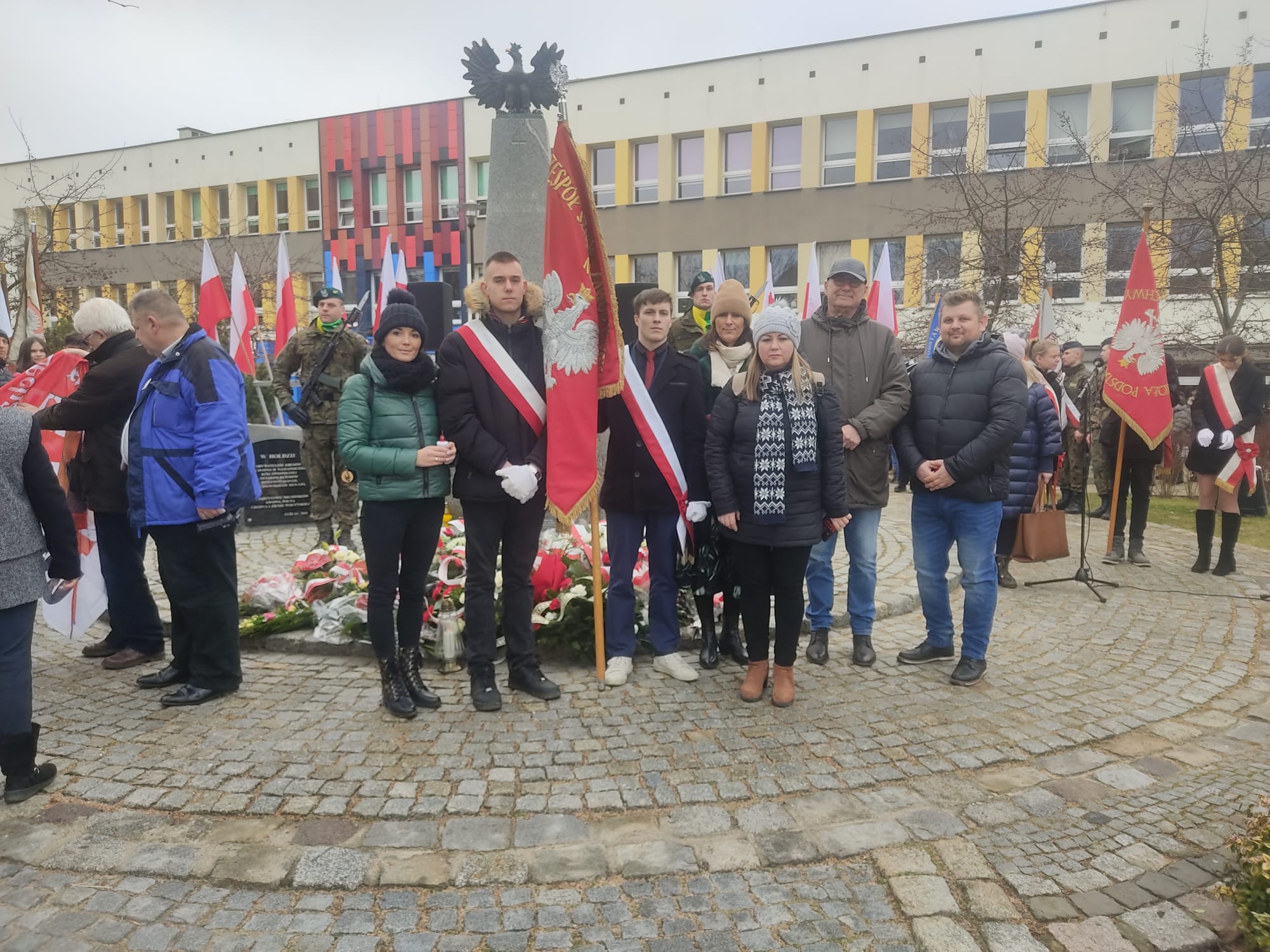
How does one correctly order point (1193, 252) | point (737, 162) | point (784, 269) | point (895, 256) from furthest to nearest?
point (737, 162)
point (784, 269)
point (895, 256)
point (1193, 252)

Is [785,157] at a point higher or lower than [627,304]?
higher

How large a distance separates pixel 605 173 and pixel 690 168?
9.72ft

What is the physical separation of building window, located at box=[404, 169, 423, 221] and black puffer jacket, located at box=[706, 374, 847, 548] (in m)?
29.4

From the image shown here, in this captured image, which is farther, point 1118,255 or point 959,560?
point 1118,255

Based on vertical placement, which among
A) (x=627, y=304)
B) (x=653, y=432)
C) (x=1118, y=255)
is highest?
(x=1118, y=255)

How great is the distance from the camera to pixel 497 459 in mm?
3973

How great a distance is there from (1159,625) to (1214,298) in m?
8.22

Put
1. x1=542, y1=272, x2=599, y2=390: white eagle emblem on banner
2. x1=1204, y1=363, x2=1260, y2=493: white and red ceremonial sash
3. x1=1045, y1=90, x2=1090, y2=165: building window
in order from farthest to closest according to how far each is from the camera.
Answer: x1=1045, y1=90, x2=1090, y2=165: building window
x1=1204, y1=363, x2=1260, y2=493: white and red ceremonial sash
x1=542, y1=272, x2=599, y2=390: white eagle emblem on banner

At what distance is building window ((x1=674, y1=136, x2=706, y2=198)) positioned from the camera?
2708 cm

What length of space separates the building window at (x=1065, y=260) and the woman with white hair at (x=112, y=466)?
16274 mm

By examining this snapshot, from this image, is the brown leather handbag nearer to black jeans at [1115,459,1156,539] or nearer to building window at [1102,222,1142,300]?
black jeans at [1115,459,1156,539]

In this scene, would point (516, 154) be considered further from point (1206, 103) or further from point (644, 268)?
point (644, 268)

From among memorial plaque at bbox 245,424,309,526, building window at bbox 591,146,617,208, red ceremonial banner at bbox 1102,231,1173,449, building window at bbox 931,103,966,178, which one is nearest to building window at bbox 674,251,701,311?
building window at bbox 591,146,617,208

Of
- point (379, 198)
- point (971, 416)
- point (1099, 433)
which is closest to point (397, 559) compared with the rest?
point (971, 416)
